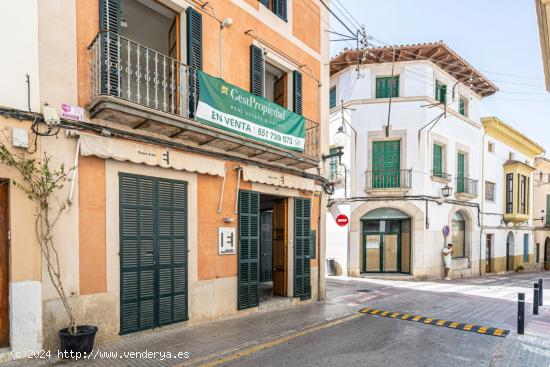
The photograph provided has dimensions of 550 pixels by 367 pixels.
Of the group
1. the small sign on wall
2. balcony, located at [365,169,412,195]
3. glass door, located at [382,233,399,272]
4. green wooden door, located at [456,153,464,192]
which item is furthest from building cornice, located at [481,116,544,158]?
the small sign on wall

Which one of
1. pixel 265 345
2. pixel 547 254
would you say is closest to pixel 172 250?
pixel 265 345

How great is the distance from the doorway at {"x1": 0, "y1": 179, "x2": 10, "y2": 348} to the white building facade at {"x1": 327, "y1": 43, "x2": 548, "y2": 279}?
13468 mm

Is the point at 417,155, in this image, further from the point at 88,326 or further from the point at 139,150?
the point at 88,326

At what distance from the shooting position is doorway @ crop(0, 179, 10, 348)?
550 centimetres

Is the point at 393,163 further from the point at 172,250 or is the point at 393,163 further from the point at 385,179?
the point at 172,250

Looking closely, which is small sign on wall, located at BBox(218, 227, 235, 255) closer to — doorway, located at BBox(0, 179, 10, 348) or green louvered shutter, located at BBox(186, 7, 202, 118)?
green louvered shutter, located at BBox(186, 7, 202, 118)

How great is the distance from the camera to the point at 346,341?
707cm

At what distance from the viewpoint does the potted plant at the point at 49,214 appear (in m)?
5.46

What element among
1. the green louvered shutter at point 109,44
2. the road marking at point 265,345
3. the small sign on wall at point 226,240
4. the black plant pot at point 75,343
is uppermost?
the green louvered shutter at point 109,44

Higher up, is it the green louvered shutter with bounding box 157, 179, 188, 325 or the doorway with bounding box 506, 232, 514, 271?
the green louvered shutter with bounding box 157, 179, 188, 325

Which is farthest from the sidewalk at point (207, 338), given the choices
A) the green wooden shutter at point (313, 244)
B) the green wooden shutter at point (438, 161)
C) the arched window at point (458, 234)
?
the arched window at point (458, 234)

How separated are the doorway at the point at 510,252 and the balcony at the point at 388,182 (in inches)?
502

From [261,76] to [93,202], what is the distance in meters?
5.40

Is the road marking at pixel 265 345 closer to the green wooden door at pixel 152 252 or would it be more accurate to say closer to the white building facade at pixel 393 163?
the green wooden door at pixel 152 252
